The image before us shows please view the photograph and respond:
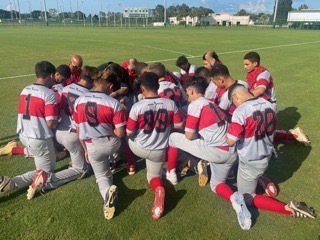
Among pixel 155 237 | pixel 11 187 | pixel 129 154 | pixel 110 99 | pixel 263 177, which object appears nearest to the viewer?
pixel 155 237

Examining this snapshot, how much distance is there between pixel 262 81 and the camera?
6.23m

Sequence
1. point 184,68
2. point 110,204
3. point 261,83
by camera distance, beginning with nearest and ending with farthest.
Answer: point 110,204
point 261,83
point 184,68

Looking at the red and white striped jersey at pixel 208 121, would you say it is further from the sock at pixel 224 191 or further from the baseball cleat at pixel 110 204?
the baseball cleat at pixel 110 204

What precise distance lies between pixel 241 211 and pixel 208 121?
138 cm

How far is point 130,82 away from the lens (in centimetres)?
600

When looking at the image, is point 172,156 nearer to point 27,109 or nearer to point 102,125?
point 102,125

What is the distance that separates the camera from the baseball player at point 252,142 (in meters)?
4.08

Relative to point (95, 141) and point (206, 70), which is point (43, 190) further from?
point (206, 70)

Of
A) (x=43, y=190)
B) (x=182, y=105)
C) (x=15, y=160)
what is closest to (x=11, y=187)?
(x=43, y=190)

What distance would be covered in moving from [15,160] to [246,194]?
14.7ft

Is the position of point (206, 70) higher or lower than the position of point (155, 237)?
higher

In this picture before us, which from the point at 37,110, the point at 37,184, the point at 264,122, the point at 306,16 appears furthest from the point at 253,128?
the point at 306,16

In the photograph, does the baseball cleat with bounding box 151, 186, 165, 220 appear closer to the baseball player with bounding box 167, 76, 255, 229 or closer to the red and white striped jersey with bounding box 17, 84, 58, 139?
the baseball player with bounding box 167, 76, 255, 229

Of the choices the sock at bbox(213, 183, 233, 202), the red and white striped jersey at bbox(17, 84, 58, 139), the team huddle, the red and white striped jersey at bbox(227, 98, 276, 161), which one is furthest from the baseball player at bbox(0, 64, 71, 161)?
the red and white striped jersey at bbox(227, 98, 276, 161)
